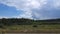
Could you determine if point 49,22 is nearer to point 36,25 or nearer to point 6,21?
point 36,25

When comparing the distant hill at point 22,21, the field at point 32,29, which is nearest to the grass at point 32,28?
the field at point 32,29

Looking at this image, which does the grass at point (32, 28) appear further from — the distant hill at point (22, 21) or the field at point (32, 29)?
the distant hill at point (22, 21)

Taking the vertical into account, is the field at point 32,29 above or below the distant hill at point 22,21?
below

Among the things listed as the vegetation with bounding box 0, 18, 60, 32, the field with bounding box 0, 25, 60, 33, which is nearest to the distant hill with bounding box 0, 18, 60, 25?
the vegetation with bounding box 0, 18, 60, 32

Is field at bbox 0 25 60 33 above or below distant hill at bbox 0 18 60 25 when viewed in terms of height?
below

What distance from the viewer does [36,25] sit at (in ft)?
38.1

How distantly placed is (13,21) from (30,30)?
4.59 feet

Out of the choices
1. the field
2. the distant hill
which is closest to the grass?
the field

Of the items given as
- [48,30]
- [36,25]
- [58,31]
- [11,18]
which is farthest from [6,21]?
[58,31]

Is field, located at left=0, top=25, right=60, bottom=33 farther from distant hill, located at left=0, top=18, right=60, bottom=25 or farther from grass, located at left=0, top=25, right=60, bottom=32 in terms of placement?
distant hill, located at left=0, top=18, right=60, bottom=25

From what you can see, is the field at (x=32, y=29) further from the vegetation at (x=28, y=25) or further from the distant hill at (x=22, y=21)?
the distant hill at (x=22, y=21)

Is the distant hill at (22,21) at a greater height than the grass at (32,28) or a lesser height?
greater

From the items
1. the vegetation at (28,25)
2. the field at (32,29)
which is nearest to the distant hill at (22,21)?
the vegetation at (28,25)

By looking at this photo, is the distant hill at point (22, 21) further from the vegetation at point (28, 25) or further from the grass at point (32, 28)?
A: the grass at point (32, 28)
